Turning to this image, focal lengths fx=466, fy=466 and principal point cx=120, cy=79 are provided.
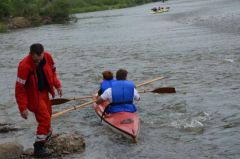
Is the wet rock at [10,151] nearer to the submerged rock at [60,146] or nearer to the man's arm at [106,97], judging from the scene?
the submerged rock at [60,146]

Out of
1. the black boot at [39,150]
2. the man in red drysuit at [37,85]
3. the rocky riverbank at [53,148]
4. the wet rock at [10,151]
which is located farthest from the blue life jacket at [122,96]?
the wet rock at [10,151]

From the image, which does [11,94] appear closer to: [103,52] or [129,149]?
[129,149]

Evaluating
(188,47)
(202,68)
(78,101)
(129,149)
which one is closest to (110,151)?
(129,149)

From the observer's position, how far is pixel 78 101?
50.2 feet

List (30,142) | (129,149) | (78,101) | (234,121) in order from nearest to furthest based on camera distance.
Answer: (129,149)
(30,142)
(234,121)
(78,101)

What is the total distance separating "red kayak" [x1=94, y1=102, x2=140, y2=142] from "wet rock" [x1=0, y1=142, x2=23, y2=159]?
2296 millimetres

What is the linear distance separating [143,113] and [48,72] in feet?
17.5

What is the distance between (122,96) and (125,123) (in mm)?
669

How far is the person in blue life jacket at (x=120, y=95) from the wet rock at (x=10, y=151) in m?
2.33

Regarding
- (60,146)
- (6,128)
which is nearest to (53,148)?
(60,146)

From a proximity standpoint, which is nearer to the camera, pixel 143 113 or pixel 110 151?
pixel 110 151

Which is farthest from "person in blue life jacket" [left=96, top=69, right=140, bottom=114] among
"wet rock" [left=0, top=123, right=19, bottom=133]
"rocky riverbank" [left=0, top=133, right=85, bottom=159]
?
"wet rock" [left=0, top=123, right=19, bottom=133]

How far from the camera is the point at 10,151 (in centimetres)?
895

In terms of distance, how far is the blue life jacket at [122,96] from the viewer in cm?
1053
